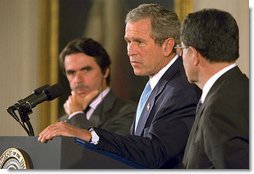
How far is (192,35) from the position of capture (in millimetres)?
2371

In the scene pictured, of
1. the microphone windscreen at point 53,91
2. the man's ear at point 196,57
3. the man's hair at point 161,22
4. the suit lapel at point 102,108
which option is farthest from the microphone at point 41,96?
the man's ear at point 196,57

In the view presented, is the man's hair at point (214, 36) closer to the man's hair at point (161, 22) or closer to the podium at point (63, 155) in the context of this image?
the man's hair at point (161, 22)

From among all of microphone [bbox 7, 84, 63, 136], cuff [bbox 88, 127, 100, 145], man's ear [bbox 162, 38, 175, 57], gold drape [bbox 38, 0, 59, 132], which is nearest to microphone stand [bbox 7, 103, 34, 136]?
microphone [bbox 7, 84, 63, 136]

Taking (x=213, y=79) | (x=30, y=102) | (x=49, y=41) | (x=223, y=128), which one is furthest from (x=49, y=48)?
(x=223, y=128)

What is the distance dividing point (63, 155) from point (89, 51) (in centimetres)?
63

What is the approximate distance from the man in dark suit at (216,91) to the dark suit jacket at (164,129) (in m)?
0.08

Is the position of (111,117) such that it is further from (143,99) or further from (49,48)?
(49,48)

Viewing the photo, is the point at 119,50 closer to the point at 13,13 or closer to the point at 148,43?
the point at 148,43

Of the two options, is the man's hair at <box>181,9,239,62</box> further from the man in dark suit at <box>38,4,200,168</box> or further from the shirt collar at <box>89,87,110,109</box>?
the shirt collar at <box>89,87,110,109</box>

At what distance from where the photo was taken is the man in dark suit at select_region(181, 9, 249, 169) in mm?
2201

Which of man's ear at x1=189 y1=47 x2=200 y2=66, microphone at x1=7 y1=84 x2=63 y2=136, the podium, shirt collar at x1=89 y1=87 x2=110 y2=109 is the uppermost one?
man's ear at x1=189 y1=47 x2=200 y2=66

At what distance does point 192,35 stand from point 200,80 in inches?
5.6

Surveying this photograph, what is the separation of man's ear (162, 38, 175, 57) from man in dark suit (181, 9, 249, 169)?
134 mm

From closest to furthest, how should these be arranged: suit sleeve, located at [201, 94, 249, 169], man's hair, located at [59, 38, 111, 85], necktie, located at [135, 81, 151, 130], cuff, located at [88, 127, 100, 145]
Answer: suit sleeve, located at [201, 94, 249, 169] → cuff, located at [88, 127, 100, 145] → necktie, located at [135, 81, 151, 130] → man's hair, located at [59, 38, 111, 85]
